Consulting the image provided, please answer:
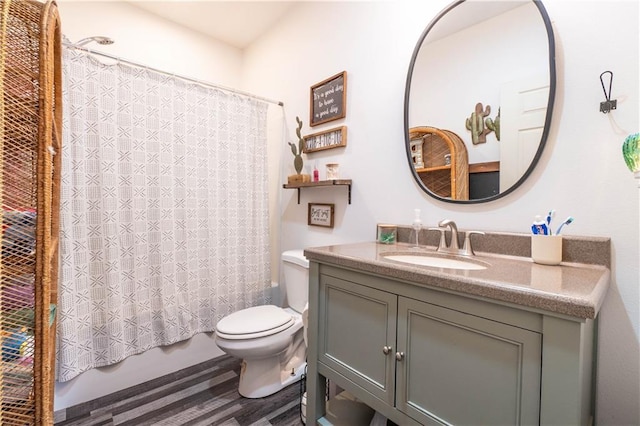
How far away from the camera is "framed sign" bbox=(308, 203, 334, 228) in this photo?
1.88 metres

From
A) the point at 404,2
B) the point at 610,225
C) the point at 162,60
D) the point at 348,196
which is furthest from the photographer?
the point at 162,60

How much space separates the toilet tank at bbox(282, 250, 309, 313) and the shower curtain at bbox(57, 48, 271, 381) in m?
0.44

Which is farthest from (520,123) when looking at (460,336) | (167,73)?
(167,73)

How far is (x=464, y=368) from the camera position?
0.76m

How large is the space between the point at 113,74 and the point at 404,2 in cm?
165

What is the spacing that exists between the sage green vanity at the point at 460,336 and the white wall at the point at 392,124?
0.38 ft

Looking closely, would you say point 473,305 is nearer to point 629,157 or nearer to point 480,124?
point 629,157

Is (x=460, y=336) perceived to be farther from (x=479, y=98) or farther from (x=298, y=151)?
(x=298, y=151)

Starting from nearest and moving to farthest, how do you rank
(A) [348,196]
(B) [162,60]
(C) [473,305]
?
(C) [473,305] → (A) [348,196] → (B) [162,60]

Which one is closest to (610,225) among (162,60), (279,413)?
(279,413)

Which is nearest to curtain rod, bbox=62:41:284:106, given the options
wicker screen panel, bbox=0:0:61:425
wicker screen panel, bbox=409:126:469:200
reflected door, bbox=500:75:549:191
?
wicker screen panel, bbox=0:0:61:425

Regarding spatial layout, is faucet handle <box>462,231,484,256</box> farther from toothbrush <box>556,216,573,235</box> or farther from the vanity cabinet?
the vanity cabinet

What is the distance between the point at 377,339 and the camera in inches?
38.1

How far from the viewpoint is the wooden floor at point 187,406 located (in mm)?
1466
